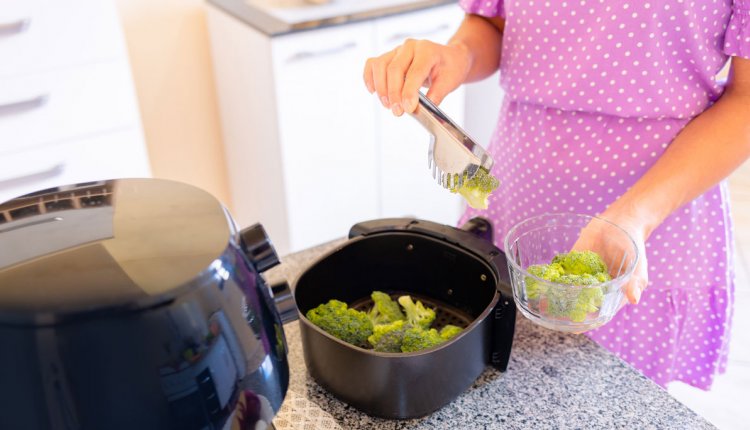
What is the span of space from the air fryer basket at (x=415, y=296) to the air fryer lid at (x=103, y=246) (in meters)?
0.22

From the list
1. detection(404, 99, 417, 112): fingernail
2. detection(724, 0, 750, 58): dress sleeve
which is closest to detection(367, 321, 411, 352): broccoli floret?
detection(404, 99, 417, 112): fingernail

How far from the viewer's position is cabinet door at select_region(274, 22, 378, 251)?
1.98m

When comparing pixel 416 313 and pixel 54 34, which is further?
pixel 54 34

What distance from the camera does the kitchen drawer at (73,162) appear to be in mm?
1874

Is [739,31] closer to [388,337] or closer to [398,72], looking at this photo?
[398,72]

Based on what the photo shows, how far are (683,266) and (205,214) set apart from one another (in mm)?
782

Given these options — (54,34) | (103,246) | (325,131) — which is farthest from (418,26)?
(103,246)

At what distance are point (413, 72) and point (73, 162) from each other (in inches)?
55.6

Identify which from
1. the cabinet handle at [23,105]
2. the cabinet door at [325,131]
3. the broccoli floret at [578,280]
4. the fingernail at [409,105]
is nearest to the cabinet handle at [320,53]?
the cabinet door at [325,131]

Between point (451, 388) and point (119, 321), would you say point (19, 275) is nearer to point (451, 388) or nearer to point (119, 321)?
point (119, 321)

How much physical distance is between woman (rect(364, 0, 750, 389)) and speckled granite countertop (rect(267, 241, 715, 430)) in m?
0.16

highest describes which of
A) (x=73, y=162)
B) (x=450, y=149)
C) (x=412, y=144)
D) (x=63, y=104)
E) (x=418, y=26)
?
(x=450, y=149)

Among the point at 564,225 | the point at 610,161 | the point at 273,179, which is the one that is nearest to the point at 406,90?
the point at 564,225

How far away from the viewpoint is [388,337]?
0.72m
